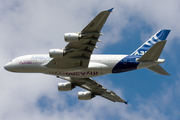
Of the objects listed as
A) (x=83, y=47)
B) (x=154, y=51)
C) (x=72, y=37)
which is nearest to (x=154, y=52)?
(x=154, y=51)

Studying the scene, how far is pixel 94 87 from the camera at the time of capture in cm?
4672

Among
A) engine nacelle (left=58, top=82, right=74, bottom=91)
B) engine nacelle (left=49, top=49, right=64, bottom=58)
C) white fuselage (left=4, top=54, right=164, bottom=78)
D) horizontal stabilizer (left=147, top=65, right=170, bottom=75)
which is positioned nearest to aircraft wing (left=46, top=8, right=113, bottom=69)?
engine nacelle (left=49, top=49, right=64, bottom=58)

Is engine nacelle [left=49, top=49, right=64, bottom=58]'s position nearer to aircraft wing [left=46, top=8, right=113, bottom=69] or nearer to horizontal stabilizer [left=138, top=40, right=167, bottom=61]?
aircraft wing [left=46, top=8, right=113, bottom=69]

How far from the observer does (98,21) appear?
3122 centimetres

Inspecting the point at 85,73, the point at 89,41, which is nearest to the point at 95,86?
the point at 85,73

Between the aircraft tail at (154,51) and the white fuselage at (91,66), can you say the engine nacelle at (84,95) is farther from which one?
the aircraft tail at (154,51)

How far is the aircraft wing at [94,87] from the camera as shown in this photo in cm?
4512

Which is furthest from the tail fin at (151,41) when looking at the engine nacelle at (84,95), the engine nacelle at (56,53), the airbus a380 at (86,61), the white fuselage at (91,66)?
the engine nacelle at (84,95)

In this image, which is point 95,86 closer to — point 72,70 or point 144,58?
point 72,70

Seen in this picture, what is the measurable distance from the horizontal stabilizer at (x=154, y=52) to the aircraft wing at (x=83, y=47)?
22.4ft

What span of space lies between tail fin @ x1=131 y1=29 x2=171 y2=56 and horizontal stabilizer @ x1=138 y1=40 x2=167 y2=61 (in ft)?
10.1

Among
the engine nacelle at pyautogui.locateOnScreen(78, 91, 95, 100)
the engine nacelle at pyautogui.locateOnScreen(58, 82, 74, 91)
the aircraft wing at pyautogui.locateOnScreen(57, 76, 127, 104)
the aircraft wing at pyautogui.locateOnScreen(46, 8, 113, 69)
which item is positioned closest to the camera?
the aircraft wing at pyautogui.locateOnScreen(46, 8, 113, 69)

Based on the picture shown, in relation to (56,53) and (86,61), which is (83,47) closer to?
(86,61)

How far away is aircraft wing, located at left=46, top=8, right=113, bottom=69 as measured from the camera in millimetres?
31444
